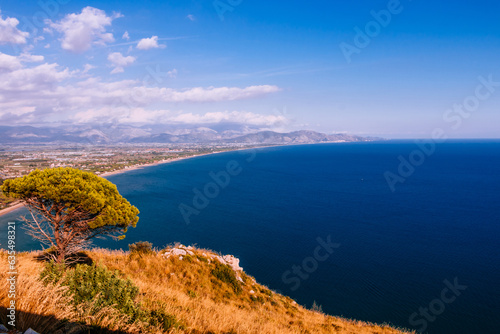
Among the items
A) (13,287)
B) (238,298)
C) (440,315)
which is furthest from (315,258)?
(13,287)

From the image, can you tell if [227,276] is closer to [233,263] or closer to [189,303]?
[233,263]

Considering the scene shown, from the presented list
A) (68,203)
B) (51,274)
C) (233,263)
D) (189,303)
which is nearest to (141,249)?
(68,203)

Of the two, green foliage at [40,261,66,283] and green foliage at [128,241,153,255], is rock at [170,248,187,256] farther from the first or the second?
green foliage at [40,261,66,283]

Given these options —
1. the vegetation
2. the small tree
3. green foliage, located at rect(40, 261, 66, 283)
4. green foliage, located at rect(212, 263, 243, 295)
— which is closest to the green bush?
green foliage, located at rect(40, 261, 66, 283)

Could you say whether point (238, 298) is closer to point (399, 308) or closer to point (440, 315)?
point (399, 308)

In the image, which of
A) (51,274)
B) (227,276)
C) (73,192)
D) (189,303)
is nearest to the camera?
(51,274)

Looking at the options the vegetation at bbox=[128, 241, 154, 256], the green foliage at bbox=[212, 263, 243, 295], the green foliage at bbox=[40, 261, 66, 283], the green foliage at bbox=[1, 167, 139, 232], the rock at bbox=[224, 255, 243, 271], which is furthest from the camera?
the rock at bbox=[224, 255, 243, 271]

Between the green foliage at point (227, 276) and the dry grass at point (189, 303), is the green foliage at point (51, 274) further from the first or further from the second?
the green foliage at point (227, 276)

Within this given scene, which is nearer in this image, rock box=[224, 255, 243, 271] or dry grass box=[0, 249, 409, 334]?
dry grass box=[0, 249, 409, 334]
